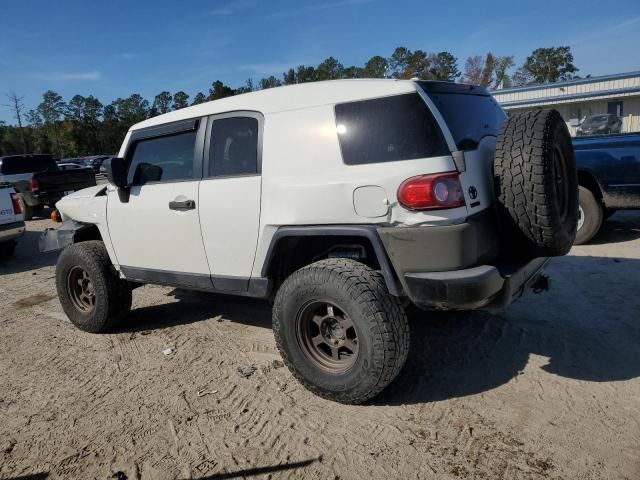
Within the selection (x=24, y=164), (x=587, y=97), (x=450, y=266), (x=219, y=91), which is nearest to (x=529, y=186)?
(x=450, y=266)

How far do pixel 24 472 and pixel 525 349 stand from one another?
3.45 meters

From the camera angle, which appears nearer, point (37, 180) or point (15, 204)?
point (15, 204)

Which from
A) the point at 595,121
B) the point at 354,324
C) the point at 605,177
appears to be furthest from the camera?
the point at 595,121

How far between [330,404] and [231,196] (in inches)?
62.6

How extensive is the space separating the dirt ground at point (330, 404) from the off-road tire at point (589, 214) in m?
1.89

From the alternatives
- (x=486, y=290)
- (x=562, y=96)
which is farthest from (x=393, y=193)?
(x=562, y=96)

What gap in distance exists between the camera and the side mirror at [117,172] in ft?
12.9

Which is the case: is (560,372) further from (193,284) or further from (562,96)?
(562,96)

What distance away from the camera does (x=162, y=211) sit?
3734mm

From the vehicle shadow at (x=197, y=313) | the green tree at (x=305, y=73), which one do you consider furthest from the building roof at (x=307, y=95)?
the green tree at (x=305, y=73)

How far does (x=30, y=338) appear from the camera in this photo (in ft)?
15.0

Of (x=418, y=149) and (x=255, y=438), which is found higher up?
(x=418, y=149)

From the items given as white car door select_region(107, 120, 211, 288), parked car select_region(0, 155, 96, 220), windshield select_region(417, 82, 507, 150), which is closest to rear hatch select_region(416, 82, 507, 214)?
windshield select_region(417, 82, 507, 150)

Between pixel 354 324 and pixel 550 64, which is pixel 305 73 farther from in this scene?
pixel 354 324
